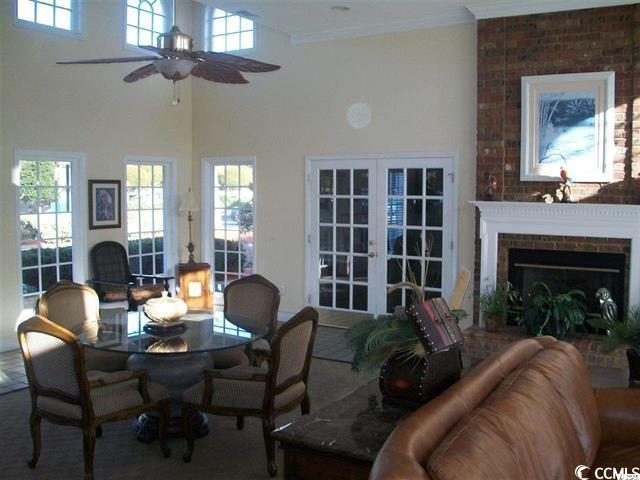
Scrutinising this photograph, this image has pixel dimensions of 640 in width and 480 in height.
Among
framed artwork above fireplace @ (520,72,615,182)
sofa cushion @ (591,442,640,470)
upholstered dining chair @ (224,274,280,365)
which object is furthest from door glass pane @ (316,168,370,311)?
sofa cushion @ (591,442,640,470)

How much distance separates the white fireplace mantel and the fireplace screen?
0.14 m

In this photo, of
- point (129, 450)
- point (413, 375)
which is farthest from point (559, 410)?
point (129, 450)

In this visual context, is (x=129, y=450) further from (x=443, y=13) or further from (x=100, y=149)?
(x=443, y=13)

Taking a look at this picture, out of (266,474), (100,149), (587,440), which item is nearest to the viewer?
(587,440)

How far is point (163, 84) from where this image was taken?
8156 mm

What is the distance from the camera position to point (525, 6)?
617cm

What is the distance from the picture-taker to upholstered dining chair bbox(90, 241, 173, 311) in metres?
7.11

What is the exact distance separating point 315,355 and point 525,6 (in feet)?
12.1

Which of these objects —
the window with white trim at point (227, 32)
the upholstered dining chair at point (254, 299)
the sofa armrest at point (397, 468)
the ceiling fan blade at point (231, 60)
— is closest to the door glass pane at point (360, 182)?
the window with white trim at point (227, 32)

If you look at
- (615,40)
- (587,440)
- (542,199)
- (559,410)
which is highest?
(615,40)

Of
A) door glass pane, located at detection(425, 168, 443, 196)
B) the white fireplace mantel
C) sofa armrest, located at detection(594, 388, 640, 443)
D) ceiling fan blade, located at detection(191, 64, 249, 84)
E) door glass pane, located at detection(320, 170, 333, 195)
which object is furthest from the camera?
door glass pane, located at detection(320, 170, 333, 195)

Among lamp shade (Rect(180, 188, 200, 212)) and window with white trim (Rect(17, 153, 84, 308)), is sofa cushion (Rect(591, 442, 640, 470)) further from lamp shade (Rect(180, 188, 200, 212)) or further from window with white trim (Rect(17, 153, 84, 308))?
lamp shade (Rect(180, 188, 200, 212))

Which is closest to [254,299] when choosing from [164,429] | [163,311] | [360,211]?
[163,311]

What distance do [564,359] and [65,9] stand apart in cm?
621
